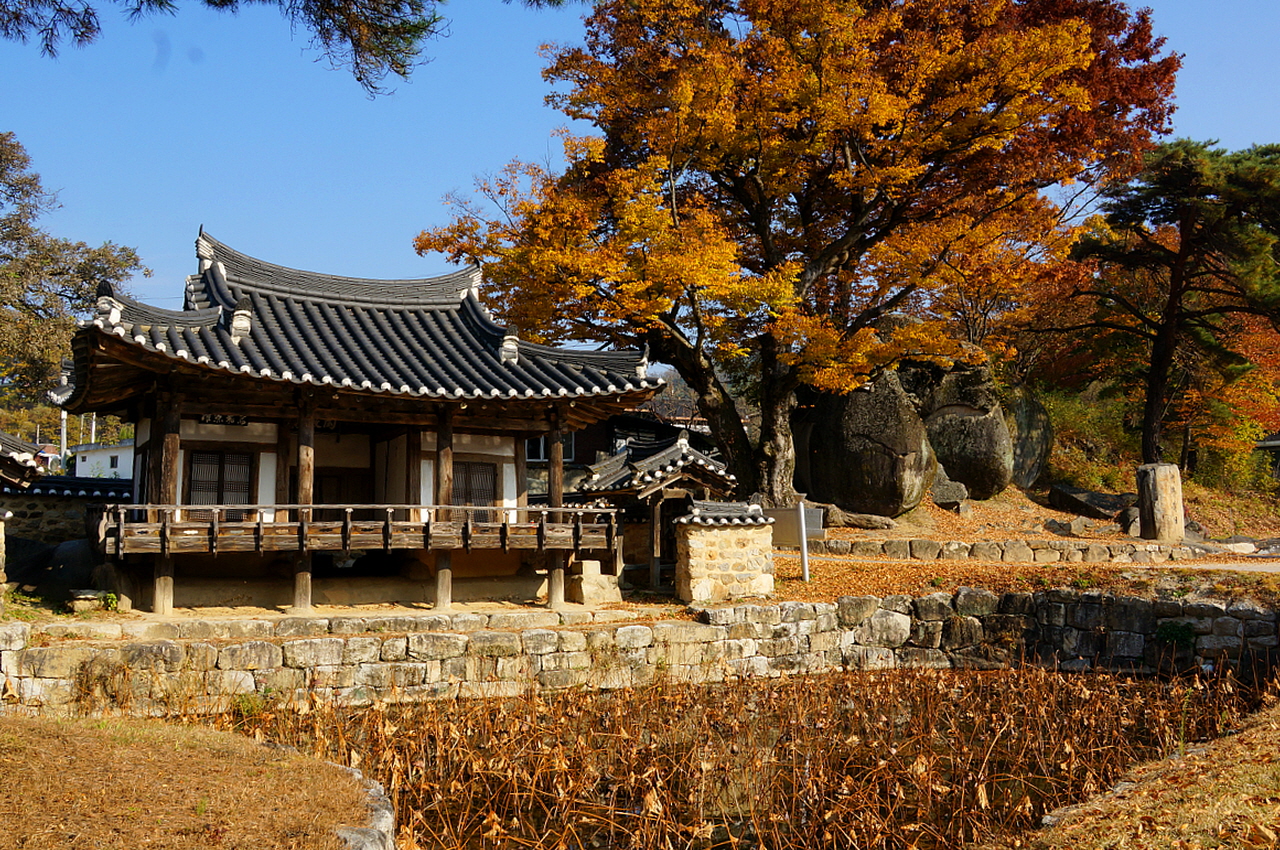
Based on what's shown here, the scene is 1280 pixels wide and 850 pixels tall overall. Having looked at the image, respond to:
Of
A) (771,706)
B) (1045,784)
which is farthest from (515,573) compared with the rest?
(1045,784)

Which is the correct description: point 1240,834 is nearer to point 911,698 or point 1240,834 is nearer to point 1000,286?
point 911,698

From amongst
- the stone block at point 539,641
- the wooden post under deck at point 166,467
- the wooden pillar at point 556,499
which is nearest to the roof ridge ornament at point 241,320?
the wooden post under deck at point 166,467

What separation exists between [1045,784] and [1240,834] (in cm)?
346

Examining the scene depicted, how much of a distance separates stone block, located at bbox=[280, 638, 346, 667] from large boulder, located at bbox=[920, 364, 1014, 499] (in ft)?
72.6

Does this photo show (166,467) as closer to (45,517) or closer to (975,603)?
(45,517)

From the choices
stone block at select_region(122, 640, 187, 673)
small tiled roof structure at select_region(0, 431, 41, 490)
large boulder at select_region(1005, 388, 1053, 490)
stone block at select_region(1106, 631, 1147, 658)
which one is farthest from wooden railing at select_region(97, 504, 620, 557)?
large boulder at select_region(1005, 388, 1053, 490)

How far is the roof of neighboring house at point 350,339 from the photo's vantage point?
14266 millimetres

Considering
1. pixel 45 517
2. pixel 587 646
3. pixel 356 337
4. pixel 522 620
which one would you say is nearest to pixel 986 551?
pixel 587 646

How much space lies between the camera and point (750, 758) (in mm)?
9891

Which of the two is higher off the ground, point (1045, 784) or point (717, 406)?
point (717, 406)

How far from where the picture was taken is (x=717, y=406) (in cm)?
2305

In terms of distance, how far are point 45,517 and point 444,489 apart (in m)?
11.0

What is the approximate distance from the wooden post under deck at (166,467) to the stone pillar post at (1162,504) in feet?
74.7

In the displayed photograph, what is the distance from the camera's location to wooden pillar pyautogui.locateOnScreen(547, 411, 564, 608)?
669 inches
